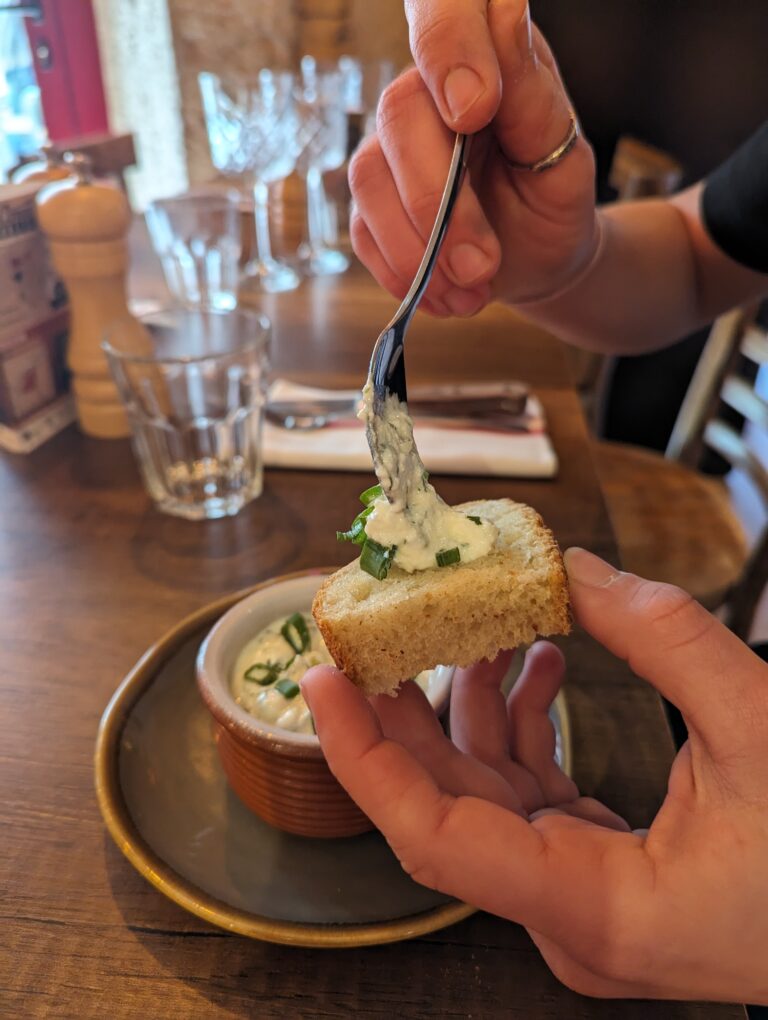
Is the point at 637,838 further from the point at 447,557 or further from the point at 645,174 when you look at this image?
the point at 645,174

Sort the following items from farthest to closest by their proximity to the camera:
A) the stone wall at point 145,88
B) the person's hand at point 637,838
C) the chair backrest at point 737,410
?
the stone wall at point 145,88, the chair backrest at point 737,410, the person's hand at point 637,838

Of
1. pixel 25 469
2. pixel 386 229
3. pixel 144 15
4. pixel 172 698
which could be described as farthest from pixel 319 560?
pixel 144 15

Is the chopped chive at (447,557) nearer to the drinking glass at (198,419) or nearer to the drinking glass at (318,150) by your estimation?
the drinking glass at (198,419)

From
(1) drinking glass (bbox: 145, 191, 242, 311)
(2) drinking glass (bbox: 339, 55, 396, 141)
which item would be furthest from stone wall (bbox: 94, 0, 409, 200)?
(1) drinking glass (bbox: 145, 191, 242, 311)

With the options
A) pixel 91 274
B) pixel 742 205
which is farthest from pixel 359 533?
pixel 742 205

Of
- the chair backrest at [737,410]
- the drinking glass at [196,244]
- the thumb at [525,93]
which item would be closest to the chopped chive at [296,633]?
the thumb at [525,93]

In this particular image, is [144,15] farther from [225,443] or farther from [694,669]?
[694,669]

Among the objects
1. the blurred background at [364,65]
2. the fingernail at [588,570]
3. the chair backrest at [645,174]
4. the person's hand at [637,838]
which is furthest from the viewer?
the blurred background at [364,65]
